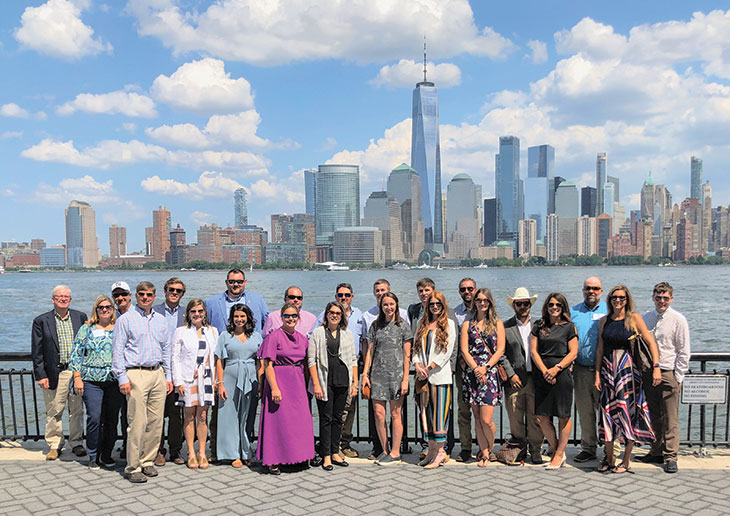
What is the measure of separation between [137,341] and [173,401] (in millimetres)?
903

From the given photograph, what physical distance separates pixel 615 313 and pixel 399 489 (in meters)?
2.82

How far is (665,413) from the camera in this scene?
19.8ft

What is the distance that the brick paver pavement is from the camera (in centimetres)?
496

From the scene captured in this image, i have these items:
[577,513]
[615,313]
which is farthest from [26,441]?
[615,313]

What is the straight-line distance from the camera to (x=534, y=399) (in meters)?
6.14

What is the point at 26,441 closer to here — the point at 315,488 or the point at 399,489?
the point at 315,488

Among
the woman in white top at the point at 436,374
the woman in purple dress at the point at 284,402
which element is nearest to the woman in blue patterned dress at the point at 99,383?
the woman in purple dress at the point at 284,402

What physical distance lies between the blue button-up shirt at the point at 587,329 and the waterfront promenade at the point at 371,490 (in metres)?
1.12

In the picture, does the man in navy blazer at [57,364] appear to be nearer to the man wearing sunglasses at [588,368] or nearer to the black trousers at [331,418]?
the black trousers at [331,418]

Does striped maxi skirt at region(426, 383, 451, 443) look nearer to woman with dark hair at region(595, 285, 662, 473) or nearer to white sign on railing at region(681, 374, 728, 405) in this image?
woman with dark hair at region(595, 285, 662, 473)

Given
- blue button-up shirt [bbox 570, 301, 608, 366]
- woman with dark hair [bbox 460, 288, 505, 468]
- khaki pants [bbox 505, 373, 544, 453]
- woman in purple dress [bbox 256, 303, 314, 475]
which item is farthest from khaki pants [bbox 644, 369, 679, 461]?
woman in purple dress [bbox 256, 303, 314, 475]

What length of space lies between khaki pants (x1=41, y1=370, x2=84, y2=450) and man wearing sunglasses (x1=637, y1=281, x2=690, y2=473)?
6.30 m

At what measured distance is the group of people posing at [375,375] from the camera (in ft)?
19.3

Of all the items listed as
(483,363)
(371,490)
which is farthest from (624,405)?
(371,490)
